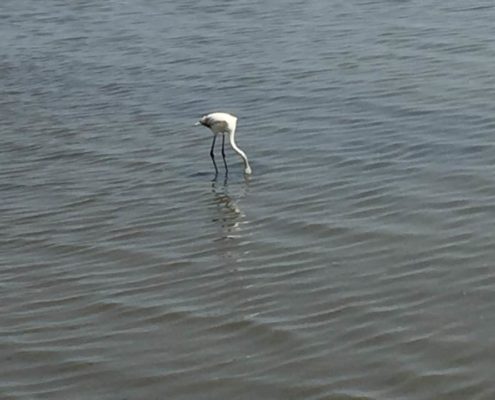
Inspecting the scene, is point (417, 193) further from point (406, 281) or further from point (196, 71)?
point (196, 71)

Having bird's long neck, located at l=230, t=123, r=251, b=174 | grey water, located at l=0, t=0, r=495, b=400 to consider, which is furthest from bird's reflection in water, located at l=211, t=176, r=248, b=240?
bird's long neck, located at l=230, t=123, r=251, b=174

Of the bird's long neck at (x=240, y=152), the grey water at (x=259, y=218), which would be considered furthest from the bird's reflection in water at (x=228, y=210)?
the bird's long neck at (x=240, y=152)

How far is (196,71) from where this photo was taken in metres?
13.8

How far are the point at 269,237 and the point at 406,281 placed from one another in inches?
52.6

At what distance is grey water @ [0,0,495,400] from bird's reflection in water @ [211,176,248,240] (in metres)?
0.02

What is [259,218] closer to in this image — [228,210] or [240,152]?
[228,210]

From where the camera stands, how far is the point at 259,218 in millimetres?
8555

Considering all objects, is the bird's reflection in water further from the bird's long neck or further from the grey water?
the bird's long neck

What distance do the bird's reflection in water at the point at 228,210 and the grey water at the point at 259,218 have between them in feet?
0.08

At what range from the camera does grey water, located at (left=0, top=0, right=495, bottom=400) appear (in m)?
6.07

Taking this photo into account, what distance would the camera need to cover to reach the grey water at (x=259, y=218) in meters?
6.07

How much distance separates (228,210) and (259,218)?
1.47 ft

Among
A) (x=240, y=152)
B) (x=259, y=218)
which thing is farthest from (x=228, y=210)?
(x=240, y=152)

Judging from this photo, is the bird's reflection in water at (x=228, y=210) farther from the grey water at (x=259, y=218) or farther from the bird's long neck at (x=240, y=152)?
the bird's long neck at (x=240, y=152)
